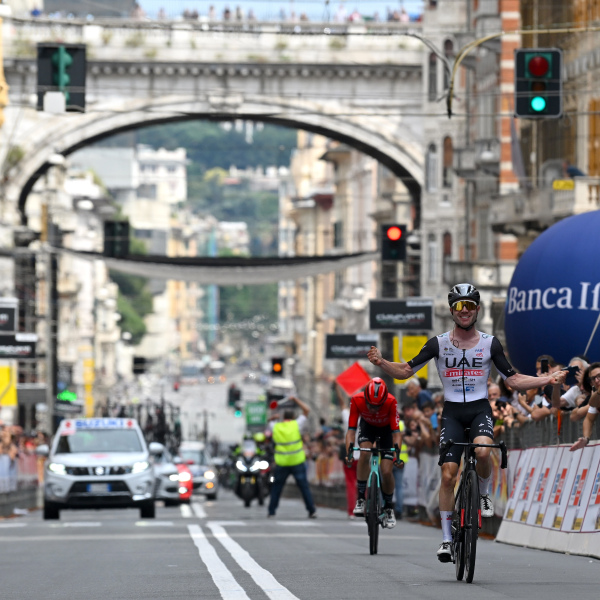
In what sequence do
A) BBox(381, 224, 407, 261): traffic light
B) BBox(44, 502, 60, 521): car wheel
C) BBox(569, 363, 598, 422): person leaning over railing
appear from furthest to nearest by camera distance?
BBox(381, 224, 407, 261): traffic light
BBox(44, 502, 60, 521): car wheel
BBox(569, 363, 598, 422): person leaning over railing

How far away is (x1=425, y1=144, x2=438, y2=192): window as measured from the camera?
58.8 m

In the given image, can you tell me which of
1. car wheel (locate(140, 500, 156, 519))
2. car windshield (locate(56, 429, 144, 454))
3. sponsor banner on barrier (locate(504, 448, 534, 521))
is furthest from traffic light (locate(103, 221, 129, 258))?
sponsor banner on barrier (locate(504, 448, 534, 521))

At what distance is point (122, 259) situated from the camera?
1810 inches

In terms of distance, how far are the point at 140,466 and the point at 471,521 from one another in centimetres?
1467

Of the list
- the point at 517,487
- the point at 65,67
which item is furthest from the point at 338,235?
the point at 517,487

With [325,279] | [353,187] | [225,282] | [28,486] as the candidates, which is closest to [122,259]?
[225,282]

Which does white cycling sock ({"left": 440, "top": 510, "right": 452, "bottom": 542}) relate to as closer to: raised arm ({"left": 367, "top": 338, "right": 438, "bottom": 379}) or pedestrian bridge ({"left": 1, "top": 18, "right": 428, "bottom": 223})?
raised arm ({"left": 367, "top": 338, "right": 438, "bottom": 379})

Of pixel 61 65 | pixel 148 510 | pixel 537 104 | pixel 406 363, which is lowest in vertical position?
pixel 148 510

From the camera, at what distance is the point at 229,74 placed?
187 ft

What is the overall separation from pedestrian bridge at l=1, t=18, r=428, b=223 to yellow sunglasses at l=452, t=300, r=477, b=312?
4344 cm

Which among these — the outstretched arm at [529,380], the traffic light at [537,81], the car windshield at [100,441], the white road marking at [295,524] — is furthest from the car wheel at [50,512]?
the outstretched arm at [529,380]

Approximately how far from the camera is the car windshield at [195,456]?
51531mm

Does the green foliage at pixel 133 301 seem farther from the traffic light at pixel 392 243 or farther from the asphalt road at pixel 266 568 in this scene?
the asphalt road at pixel 266 568

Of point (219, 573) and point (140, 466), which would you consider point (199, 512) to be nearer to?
point (140, 466)
